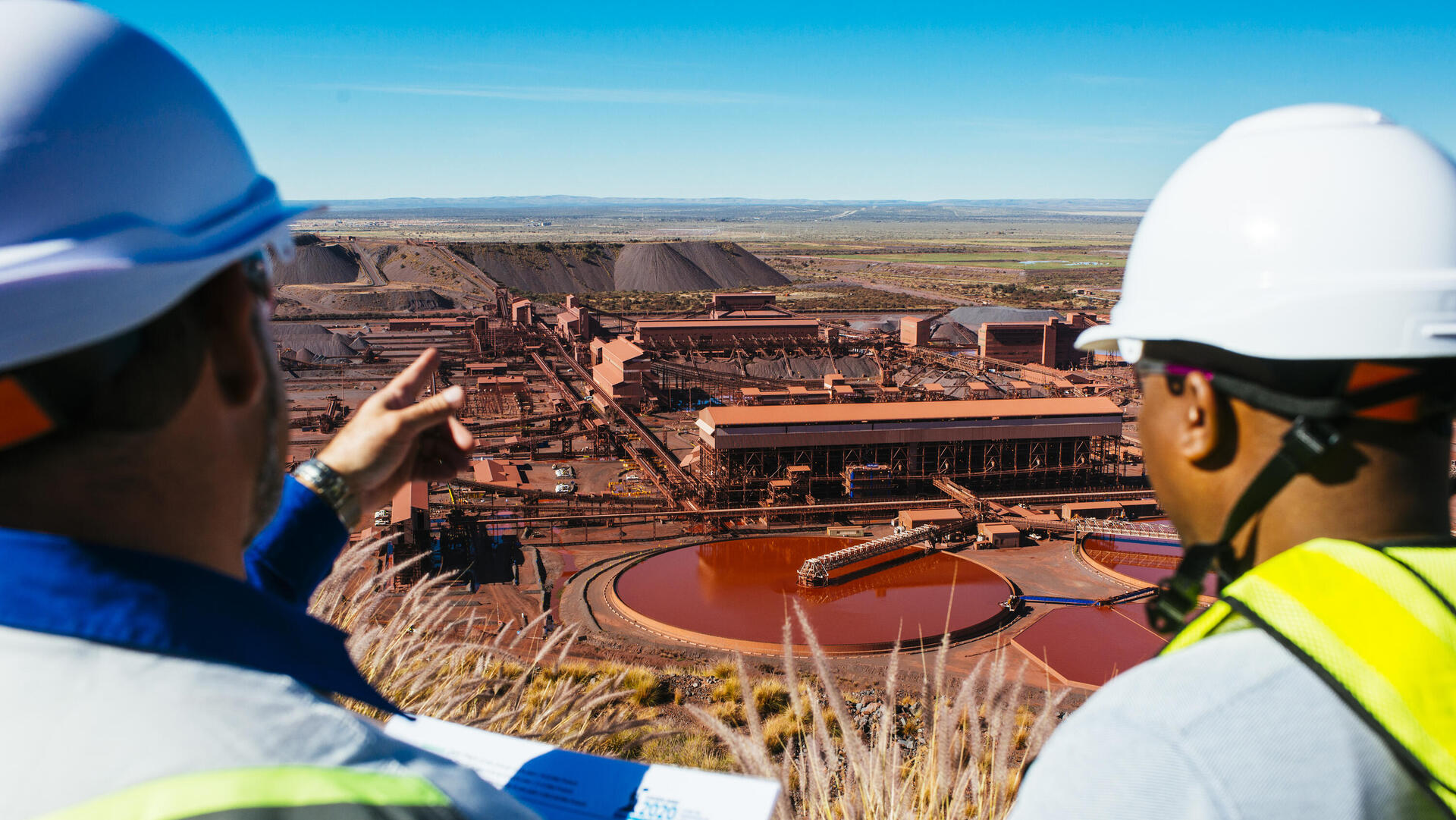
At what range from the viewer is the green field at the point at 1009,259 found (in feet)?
359

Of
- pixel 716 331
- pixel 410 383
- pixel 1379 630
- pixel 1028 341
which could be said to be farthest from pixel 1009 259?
pixel 1379 630

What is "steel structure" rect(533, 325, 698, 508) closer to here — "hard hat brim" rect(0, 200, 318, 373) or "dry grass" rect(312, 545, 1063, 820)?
"dry grass" rect(312, 545, 1063, 820)

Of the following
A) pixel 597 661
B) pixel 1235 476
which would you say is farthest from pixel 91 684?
pixel 597 661

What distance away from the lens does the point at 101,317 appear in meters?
0.86

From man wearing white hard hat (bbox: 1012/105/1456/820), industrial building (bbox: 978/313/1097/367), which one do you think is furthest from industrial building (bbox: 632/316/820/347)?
man wearing white hard hat (bbox: 1012/105/1456/820)

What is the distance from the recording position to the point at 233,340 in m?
1.06

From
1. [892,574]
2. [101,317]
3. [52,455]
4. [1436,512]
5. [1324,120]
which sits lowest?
[892,574]

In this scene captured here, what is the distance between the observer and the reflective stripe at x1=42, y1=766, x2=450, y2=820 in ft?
2.23

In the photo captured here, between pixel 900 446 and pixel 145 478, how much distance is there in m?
21.2

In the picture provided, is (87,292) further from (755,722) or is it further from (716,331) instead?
(716,331)

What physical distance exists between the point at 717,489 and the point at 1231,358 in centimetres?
1894

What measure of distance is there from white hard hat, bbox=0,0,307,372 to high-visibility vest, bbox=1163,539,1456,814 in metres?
1.27

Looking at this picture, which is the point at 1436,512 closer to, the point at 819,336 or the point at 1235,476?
the point at 1235,476

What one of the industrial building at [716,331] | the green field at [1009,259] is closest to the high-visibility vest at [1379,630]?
the industrial building at [716,331]
